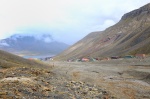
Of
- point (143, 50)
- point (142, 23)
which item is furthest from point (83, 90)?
point (142, 23)

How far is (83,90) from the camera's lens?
33844 millimetres

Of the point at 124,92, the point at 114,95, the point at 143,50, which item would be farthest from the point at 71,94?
the point at 143,50

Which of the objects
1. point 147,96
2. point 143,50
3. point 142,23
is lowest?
point 147,96

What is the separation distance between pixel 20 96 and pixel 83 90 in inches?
413

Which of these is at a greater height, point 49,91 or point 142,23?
point 142,23

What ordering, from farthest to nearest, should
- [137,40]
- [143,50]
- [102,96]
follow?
[137,40]
[143,50]
[102,96]

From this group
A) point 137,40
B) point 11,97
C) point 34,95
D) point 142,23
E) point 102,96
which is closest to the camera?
point 11,97

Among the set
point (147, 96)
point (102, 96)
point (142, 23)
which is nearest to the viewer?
point (102, 96)

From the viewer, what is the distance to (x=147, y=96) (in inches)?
1388

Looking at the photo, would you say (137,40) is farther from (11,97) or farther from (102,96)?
(11,97)

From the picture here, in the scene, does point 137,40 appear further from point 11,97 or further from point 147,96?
point 11,97

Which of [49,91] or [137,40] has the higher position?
[137,40]

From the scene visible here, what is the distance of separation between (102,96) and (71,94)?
3.92 meters

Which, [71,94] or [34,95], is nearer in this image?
[34,95]
